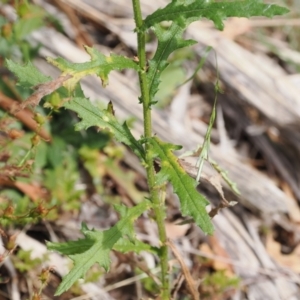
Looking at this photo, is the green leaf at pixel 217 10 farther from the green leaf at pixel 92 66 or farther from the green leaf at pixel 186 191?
the green leaf at pixel 186 191

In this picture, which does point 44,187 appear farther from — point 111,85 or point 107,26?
point 107,26

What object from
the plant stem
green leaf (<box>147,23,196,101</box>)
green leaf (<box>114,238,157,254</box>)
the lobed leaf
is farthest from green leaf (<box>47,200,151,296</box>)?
the lobed leaf

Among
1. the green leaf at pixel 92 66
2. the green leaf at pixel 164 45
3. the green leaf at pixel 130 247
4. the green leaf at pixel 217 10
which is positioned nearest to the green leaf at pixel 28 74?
the green leaf at pixel 92 66

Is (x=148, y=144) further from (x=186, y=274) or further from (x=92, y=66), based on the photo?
(x=186, y=274)

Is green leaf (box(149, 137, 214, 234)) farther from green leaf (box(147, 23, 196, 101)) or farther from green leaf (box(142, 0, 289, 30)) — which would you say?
green leaf (box(142, 0, 289, 30))

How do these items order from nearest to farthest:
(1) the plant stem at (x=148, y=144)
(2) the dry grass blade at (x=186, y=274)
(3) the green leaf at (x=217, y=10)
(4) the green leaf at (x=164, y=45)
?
(3) the green leaf at (x=217, y=10), (1) the plant stem at (x=148, y=144), (4) the green leaf at (x=164, y=45), (2) the dry grass blade at (x=186, y=274)

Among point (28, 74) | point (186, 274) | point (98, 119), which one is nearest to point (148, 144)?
point (98, 119)

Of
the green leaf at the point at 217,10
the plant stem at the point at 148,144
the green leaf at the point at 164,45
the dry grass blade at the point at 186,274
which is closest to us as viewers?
the green leaf at the point at 217,10
